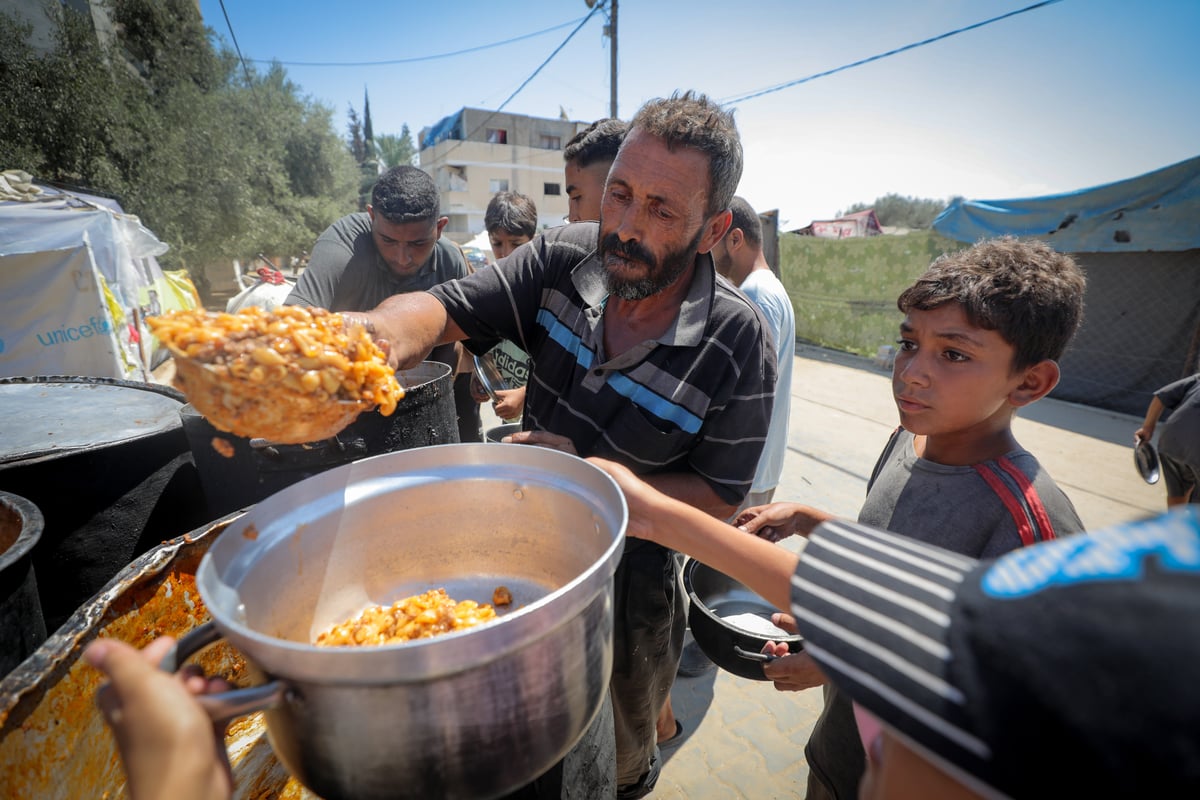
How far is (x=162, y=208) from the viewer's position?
16094mm

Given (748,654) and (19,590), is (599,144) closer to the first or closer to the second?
(748,654)

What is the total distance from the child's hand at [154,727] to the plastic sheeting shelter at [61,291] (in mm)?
9591

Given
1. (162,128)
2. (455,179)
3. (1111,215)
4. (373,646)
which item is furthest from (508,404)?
(455,179)

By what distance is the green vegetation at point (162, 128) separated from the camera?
13.0 m

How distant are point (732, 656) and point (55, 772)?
7.55 feet

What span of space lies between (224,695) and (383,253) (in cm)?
377

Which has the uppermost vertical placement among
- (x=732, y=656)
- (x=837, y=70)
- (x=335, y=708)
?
(x=837, y=70)

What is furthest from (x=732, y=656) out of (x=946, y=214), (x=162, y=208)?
(x=162, y=208)

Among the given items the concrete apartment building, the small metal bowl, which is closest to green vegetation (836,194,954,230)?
the concrete apartment building

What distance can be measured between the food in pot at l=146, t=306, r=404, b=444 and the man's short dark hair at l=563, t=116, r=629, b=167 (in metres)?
2.74

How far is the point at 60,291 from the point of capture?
7773 mm

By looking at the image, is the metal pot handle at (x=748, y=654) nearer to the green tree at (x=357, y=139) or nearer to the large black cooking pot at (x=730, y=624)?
the large black cooking pot at (x=730, y=624)

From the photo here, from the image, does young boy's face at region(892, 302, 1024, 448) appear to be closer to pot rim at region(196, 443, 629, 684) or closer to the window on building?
pot rim at region(196, 443, 629, 684)

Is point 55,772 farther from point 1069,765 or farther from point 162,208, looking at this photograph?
point 162,208
